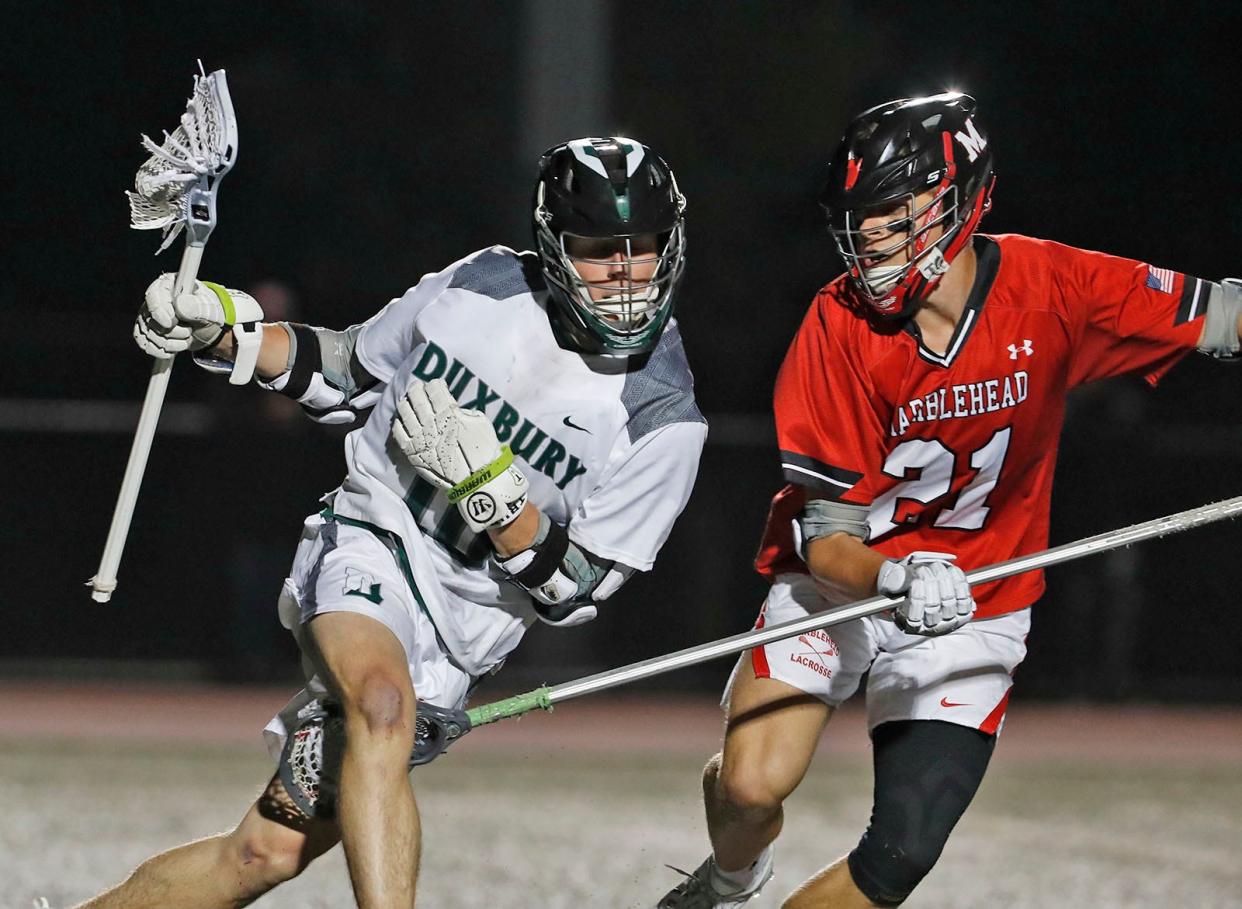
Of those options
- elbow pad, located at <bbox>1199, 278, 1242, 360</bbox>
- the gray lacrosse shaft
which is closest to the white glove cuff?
the gray lacrosse shaft

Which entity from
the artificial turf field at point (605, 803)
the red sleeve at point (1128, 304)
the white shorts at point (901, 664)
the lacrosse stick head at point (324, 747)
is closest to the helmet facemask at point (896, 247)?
the red sleeve at point (1128, 304)

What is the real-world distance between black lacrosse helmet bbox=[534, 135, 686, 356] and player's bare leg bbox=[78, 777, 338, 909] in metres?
1.24

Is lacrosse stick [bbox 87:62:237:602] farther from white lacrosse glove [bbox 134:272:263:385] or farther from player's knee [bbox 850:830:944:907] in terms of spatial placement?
player's knee [bbox 850:830:944:907]

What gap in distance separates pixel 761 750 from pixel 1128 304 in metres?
1.34

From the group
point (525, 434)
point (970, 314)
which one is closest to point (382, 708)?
point (525, 434)

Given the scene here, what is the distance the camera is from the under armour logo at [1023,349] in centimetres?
399

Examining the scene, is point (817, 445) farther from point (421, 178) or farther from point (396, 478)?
point (421, 178)

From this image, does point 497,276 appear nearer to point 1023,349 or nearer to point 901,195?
point 901,195

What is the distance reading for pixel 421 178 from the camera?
12648 millimetres

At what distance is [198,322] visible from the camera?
393 centimetres

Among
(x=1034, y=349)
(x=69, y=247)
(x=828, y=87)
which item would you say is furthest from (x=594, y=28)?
(x=1034, y=349)

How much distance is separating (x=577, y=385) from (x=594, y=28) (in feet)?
19.9

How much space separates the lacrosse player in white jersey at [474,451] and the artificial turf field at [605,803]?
5.24 ft

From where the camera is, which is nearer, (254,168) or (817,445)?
(817,445)
